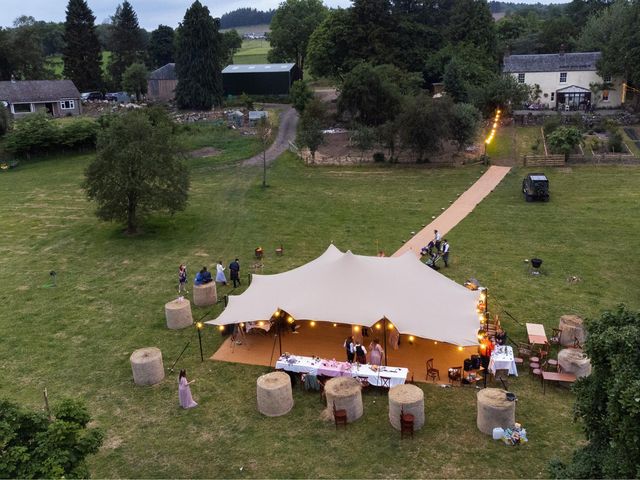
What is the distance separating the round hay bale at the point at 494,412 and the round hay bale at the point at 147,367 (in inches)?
338

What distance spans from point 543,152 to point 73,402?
39961 mm

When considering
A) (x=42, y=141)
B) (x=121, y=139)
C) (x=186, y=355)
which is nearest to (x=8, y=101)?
(x=42, y=141)

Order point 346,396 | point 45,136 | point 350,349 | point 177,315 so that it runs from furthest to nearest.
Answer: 1. point 45,136
2. point 177,315
3. point 350,349
4. point 346,396

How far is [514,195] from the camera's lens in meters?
33.3

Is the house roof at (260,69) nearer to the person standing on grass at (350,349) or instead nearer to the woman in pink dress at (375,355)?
the person standing on grass at (350,349)

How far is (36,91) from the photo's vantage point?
63250 mm

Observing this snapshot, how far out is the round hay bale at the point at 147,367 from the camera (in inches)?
602

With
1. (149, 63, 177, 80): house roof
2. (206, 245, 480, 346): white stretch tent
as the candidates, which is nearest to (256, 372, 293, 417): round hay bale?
(206, 245, 480, 346): white stretch tent

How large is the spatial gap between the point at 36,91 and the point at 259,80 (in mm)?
25545

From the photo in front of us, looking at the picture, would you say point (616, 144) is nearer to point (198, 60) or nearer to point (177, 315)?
point (177, 315)

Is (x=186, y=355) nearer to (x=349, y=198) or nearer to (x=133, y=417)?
(x=133, y=417)

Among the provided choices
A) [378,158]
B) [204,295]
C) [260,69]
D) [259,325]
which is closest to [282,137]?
[378,158]

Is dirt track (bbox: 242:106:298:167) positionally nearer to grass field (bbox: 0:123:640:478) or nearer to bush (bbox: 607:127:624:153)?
grass field (bbox: 0:123:640:478)

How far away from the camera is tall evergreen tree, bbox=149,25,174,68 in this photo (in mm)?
91250
